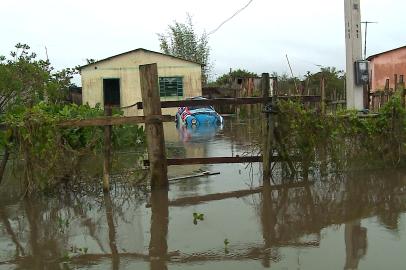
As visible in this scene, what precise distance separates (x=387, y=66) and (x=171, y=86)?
1336 cm

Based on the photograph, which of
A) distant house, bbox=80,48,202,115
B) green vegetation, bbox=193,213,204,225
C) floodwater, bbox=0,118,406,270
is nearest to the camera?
floodwater, bbox=0,118,406,270

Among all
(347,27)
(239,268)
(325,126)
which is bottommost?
(239,268)

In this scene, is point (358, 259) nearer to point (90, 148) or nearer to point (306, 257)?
point (306, 257)

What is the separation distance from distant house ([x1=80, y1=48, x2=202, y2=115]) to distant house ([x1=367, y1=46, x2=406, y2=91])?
431 inches

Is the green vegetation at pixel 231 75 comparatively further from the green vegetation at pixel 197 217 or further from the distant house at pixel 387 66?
the green vegetation at pixel 197 217

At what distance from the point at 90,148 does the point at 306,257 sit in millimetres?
4029

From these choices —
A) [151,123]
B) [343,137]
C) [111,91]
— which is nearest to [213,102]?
[151,123]

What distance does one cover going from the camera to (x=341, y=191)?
24.1 feet

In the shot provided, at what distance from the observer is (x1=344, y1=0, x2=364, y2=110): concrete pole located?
9.59 m

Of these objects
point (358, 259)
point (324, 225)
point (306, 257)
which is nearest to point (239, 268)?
point (306, 257)

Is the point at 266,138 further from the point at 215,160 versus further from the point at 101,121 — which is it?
the point at 101,121

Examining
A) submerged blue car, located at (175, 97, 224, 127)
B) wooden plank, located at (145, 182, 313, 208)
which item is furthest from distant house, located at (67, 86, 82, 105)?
wooden plank, located at (145, 182, 313, 208)

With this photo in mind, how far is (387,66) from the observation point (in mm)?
29125

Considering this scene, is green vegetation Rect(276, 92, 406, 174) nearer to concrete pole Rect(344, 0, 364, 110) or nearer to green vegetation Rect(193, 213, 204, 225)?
concrete pole Rect(344, 0, 364, 110)
